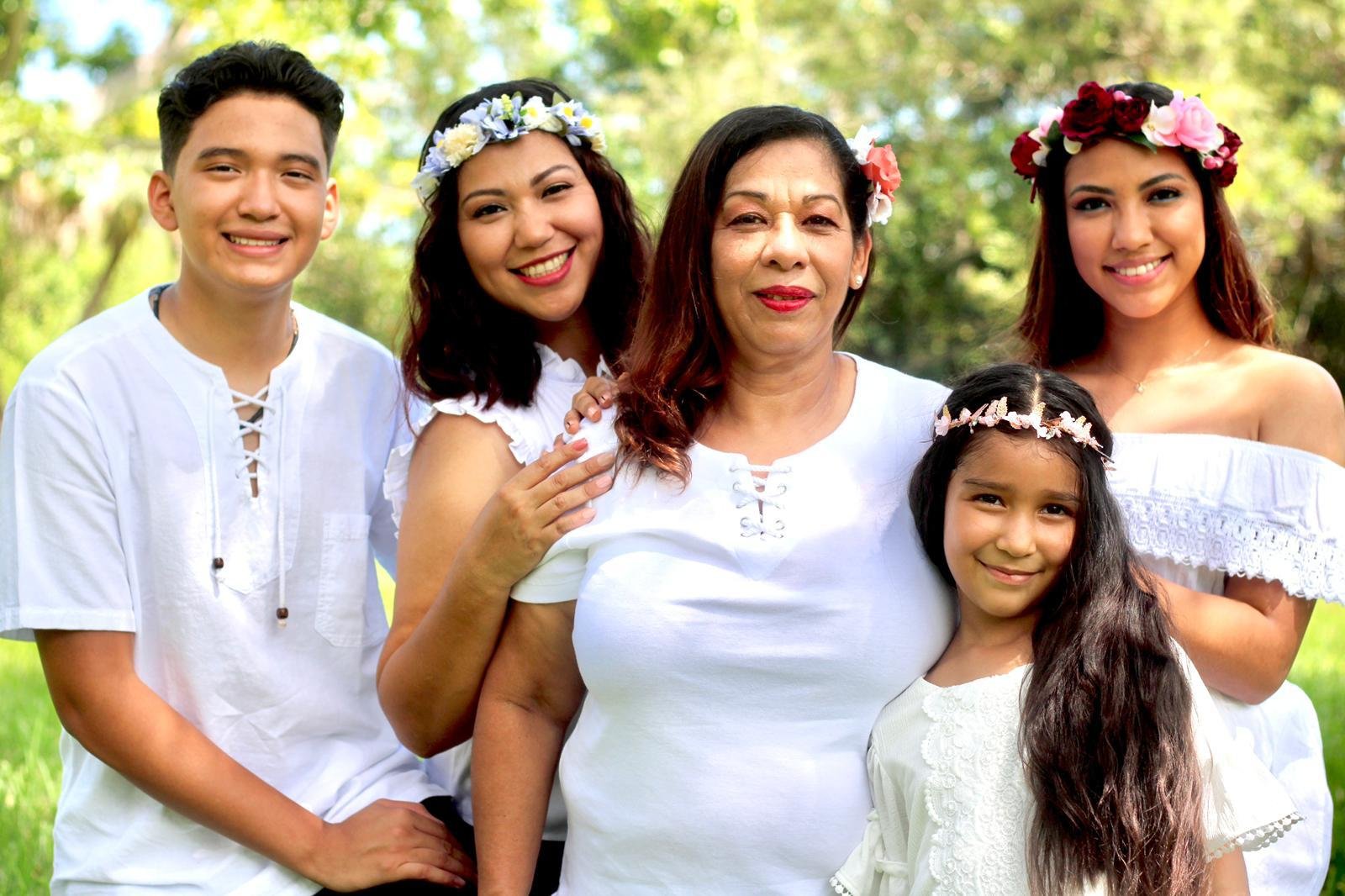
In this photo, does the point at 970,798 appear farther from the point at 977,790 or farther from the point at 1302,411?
the point at 1302,411

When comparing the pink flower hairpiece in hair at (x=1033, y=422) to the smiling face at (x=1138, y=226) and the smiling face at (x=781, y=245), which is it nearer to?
the smiling face at (x=781, y=245)

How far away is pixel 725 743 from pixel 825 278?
93 cm

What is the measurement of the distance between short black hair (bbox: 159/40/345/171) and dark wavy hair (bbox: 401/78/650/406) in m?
0.33

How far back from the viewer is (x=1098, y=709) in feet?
8.16

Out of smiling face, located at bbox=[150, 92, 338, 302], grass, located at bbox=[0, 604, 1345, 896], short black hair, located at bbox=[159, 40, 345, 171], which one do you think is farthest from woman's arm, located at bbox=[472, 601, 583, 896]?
grass, located at bbox=[0, 604, 1345, 896]

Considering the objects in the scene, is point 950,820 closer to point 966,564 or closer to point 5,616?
point 966,564

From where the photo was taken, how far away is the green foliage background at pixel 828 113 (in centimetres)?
1060

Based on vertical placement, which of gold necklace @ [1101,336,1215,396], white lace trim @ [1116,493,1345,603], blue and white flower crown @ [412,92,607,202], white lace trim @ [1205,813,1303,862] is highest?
blue and white flower crown @ [412,92,607,202]

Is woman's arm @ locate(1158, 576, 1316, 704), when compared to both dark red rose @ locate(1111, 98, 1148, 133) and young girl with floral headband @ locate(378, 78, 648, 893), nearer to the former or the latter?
dark red rose @ locate(1111, 98, 1148, 133)

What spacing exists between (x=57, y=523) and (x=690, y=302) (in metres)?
1.45

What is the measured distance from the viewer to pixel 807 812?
2.56 meters

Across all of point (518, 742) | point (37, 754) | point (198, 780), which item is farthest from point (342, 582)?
point (37, 754)

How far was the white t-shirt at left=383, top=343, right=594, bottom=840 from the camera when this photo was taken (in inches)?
119

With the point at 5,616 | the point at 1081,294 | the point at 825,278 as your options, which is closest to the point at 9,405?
the point at 5,616
